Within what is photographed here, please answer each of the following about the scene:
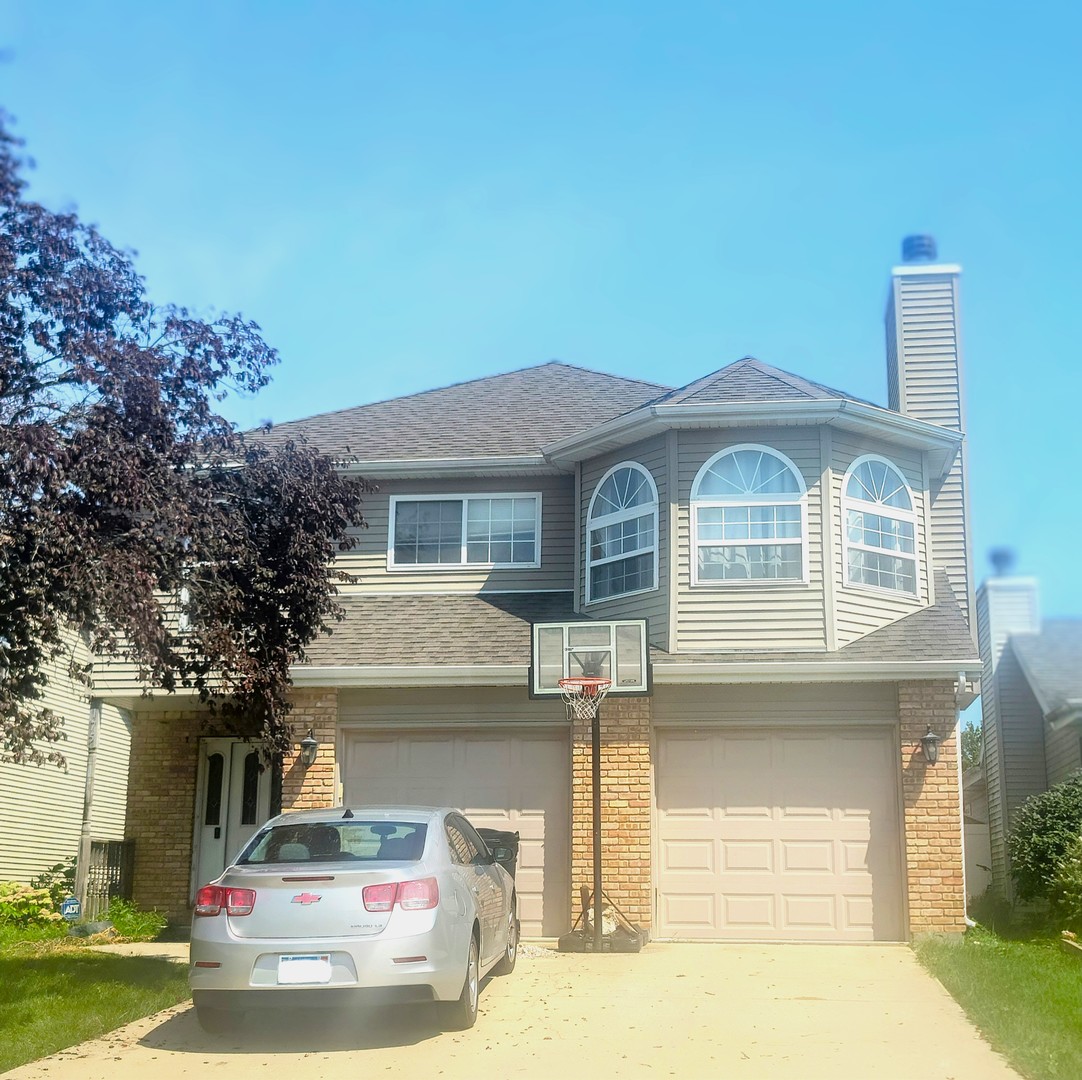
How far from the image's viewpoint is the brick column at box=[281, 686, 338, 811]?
14.5 m

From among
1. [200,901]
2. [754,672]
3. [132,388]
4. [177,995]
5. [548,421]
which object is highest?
[548,421]

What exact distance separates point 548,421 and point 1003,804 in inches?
350

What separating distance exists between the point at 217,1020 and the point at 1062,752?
1357 cm

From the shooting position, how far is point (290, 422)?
1916 centimetres

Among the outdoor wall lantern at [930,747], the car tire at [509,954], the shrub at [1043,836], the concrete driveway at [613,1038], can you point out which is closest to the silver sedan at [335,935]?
the concrete driveway at [613,1038]

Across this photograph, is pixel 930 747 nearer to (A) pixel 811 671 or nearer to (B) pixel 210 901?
(A) pixel 811 671

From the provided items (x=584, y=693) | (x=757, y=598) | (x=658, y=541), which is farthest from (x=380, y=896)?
(x=658, y=541)

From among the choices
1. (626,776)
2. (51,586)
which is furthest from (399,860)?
(626,776)

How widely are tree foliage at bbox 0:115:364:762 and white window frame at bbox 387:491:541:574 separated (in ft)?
18.6

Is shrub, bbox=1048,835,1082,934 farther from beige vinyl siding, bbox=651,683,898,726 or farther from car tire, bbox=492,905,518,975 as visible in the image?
car tire, bbox=492,905,518,975

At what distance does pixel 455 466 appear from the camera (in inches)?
649

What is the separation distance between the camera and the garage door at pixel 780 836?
45.0 ft

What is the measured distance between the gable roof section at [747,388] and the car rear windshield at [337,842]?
7104 mm

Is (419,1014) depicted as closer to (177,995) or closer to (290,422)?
(177,995)
